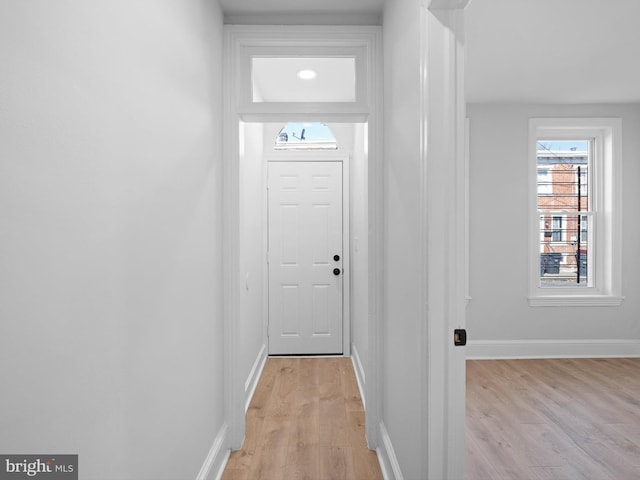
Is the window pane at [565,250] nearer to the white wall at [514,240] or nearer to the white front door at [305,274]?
the white wall at [514,240]

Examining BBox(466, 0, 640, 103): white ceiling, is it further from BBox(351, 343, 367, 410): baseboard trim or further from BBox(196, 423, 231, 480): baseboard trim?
BBox(196, 423, 231, 480): baseboard trim

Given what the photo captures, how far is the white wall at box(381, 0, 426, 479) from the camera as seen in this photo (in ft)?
4.80

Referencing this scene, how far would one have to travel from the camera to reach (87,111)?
0.91 meters

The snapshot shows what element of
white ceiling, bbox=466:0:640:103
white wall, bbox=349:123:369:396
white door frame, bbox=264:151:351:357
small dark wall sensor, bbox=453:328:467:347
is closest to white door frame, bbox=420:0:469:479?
small dark wall sensor, bbox=453:328:467:347

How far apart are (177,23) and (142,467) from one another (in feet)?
5.26

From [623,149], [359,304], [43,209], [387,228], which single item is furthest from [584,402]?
[43,209]

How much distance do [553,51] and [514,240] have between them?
1813 millimetres

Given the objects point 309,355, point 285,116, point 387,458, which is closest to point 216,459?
point 387,458

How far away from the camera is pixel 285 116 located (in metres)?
2.26

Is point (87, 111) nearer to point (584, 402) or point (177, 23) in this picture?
point (177, 23)

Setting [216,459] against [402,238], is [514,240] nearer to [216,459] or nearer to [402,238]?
[402,238]

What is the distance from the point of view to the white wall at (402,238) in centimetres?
146

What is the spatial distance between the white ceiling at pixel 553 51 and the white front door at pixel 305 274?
1.81 m

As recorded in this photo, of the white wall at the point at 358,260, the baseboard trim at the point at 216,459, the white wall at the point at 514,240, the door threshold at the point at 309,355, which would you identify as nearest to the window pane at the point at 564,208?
the white wall at the point at 514,240
